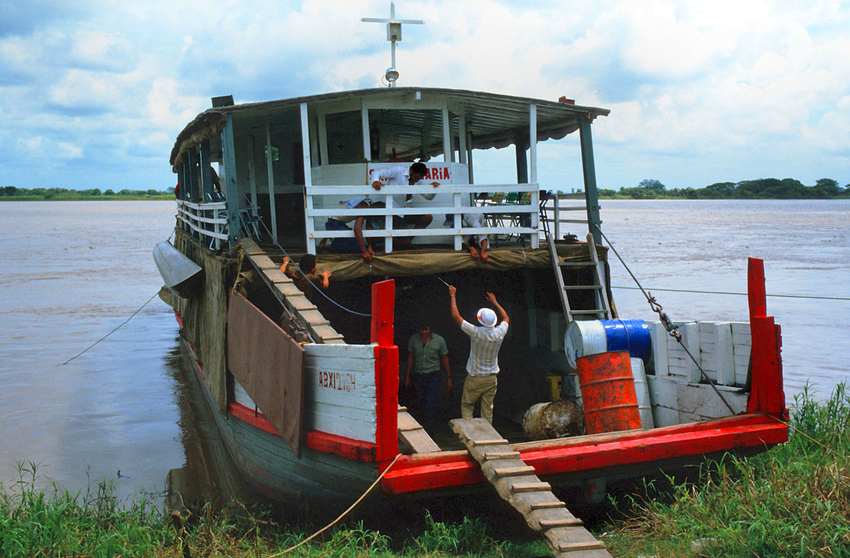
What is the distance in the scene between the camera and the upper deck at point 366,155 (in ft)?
27.8

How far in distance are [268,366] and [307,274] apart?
1.82 metres

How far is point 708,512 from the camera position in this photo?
5.61 meters

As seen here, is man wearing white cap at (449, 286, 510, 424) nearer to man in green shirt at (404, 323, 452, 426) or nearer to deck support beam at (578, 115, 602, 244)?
man in green shirt at (404, 323, 452, 426)

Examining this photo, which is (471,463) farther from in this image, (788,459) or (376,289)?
(788,459)

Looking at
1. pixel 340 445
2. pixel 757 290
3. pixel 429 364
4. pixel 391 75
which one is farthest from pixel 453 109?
pixel 340 445

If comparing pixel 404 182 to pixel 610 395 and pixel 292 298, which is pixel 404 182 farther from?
pixel 610 395

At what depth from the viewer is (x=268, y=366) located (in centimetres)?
635

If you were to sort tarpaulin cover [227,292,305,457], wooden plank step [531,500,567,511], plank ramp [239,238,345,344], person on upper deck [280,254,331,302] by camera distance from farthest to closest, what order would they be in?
person on upper deck [280,254,331,302]
plank ramp [239,238,345,344]
tarpaulin cover [227,292,305,457]
wooden plank step [531,500,567,511]

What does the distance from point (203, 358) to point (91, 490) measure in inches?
83.0

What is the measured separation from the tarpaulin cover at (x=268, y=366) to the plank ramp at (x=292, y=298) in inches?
11.1

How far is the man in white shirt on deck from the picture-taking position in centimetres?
883

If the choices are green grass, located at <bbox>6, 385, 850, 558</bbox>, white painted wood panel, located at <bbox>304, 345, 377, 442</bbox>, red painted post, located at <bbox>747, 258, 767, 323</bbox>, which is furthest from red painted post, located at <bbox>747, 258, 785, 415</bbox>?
white painted wood panel, located at <bbox>304, 345, 377, 442</bbox>

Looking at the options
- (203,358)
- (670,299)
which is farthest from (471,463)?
(670,299)

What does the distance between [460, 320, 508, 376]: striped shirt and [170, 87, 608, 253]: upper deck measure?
1.73 metres
